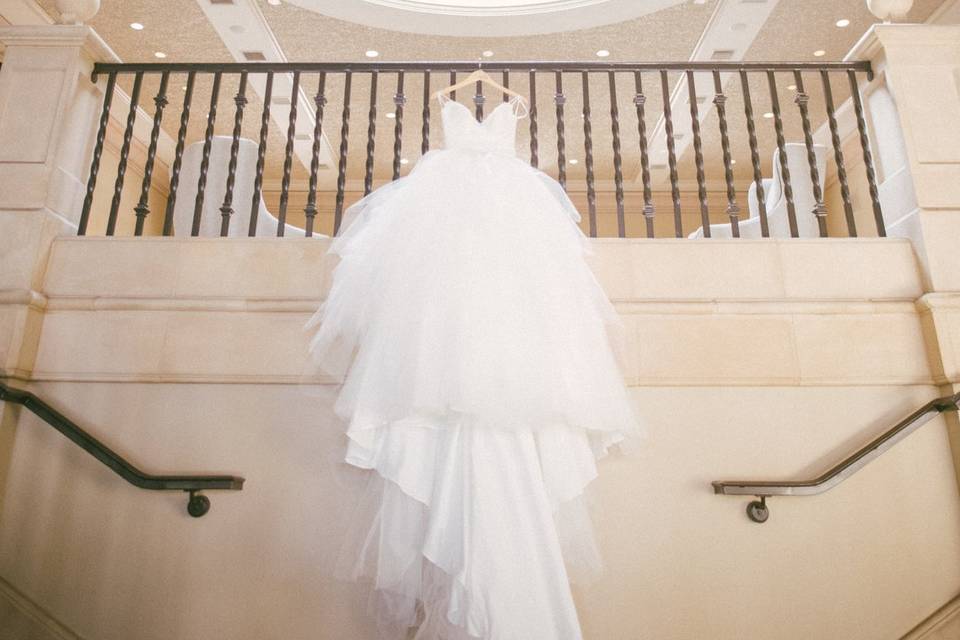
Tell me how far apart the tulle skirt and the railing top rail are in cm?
107

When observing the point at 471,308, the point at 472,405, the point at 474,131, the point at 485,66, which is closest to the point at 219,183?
the point at 485,66

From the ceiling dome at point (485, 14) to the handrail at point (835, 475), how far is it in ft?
15.6

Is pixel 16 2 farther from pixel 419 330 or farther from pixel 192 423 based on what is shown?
pixel 419 330

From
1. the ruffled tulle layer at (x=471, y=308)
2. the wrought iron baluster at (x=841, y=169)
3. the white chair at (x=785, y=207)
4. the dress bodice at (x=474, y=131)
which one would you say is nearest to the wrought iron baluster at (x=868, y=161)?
the wrought iron baluster at (x=841, y=169)

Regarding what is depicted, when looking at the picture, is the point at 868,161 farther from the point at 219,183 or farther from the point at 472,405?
the point at 219,183

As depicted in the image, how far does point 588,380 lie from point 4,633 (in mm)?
2135

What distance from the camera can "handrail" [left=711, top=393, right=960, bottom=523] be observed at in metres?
1.95

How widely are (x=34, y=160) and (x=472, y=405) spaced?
86.2 inches

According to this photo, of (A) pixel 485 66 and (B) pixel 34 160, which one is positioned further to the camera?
(A) pixel 485 66

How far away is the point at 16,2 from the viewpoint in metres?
5.12

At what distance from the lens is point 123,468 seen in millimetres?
1959

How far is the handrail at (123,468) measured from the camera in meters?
1.95

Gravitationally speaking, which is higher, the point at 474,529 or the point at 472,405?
the point at 472,405

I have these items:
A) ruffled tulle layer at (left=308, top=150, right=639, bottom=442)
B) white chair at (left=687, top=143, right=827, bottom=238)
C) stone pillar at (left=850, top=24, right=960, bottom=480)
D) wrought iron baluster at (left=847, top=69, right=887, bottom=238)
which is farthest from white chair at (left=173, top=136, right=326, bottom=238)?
stone pillar at (left=850, top=24, right=960, bottom=480)
